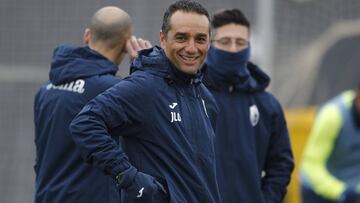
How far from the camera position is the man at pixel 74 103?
22.5 ft

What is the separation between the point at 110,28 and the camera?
23.5ft

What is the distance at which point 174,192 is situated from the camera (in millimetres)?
5754

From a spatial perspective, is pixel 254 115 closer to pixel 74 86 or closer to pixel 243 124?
pixel 243 124

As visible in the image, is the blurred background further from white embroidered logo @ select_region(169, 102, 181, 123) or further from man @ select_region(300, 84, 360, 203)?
white embroidered logo @ select_region(169, 102, 181, 123)

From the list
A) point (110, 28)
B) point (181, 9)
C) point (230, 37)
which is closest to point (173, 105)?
point (181, 9)

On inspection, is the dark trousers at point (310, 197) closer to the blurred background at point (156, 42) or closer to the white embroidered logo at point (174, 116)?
the white embroidered logo at point (174, 116)

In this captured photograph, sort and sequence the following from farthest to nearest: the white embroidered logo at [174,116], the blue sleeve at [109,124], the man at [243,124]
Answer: the man at [243,124] < the white embroidered logo at [174,116] < the blue sleeve at [109,124]

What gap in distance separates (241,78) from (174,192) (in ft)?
6.20

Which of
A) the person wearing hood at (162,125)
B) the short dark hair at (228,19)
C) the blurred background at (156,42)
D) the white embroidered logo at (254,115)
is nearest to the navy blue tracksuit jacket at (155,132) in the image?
the person wearing hood at (162,125)

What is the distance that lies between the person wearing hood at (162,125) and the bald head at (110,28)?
3.68 feet

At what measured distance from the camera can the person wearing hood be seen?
5.71 meters

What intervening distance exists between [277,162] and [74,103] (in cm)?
150

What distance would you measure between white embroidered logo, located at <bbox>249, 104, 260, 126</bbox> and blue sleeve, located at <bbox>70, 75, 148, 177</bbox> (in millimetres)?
1713

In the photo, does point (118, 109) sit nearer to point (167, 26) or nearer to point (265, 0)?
point (167, 26)
